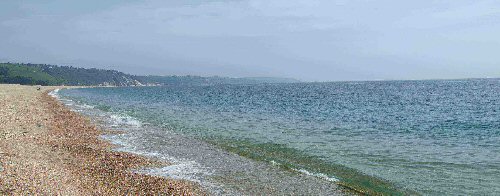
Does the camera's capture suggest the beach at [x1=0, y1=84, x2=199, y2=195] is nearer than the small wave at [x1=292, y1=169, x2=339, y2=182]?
Yes

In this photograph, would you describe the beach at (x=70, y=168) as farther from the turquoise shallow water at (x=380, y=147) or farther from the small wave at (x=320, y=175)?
the turquoise shallow water at (x=380, y=147)

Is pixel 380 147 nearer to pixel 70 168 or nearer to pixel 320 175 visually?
pixel 320 175

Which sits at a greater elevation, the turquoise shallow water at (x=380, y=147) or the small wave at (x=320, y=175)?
the turquoise shallow water at (x=380, y=147)

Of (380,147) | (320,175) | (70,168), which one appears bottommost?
(320,175)

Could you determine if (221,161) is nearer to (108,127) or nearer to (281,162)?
(281,162)

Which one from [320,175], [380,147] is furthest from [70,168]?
[380,147]

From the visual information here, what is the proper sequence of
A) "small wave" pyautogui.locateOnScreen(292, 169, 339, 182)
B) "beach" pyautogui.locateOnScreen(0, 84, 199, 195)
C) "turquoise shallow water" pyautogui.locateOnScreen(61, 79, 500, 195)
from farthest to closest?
1. "turquoise shallow water" pyautogui.locateOnScreen(61, 79, 500, 195)
2. "small wave" pyautogui.locateOnScreen(292, 169, 339, 182)
3. "beach" pyautogui.locateOnScreen(0, 84, 199, 195)

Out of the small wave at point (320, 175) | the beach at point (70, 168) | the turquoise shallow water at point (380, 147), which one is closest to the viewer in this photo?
the beach at point (70, 168)

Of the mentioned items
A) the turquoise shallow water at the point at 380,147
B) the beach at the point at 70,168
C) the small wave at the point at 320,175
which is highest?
the beach at the point at 70,168

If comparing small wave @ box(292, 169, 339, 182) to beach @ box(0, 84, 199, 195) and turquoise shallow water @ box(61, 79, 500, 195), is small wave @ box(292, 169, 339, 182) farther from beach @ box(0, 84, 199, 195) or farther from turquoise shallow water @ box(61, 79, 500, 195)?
beach @ box(0, 84, 199, 195)

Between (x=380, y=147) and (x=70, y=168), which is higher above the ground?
(x=70, y=168)

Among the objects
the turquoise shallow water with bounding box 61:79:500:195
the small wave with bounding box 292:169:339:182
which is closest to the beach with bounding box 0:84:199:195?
the small wave with bounding box 292:169:339:182

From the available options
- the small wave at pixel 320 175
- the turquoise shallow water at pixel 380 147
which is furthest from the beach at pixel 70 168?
the turquoise shallow water at pixel 380 147

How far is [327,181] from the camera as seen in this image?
19.7 metres
